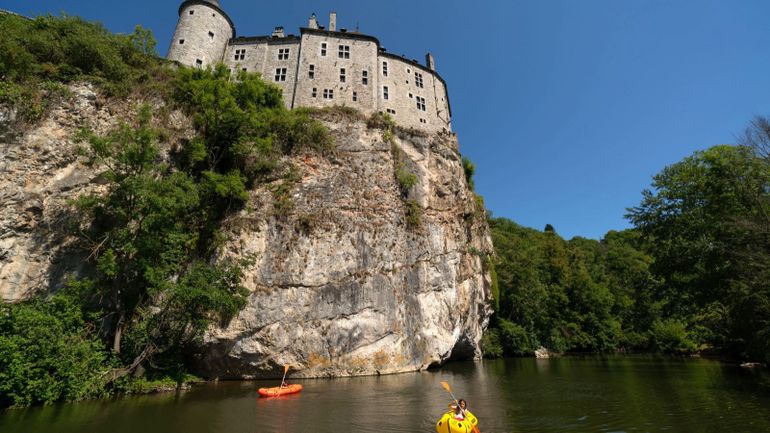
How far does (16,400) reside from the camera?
14289 mm

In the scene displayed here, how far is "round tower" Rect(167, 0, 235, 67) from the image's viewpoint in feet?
111

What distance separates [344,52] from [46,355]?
33.4 m

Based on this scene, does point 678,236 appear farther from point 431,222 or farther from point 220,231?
point 220,231

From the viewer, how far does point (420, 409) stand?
14.3 m

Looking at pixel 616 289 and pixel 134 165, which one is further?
pixel 616 289

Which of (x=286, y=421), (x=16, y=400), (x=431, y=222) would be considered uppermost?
(x=431, y=222)

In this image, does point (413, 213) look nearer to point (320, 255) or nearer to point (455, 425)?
point (320, 255)

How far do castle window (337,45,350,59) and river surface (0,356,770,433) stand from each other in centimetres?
3046

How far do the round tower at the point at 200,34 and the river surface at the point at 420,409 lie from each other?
93.7 feet

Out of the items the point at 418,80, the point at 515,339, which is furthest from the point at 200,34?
the point at 515,339

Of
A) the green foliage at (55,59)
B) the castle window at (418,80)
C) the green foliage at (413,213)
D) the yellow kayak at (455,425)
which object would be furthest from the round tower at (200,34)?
the yellow kayak at (455,425)

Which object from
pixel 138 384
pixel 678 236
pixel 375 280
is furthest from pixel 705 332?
pixel 138 384

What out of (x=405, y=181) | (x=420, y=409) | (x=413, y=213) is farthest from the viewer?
(x=405, y=181)

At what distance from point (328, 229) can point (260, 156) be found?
7317 millimetres
